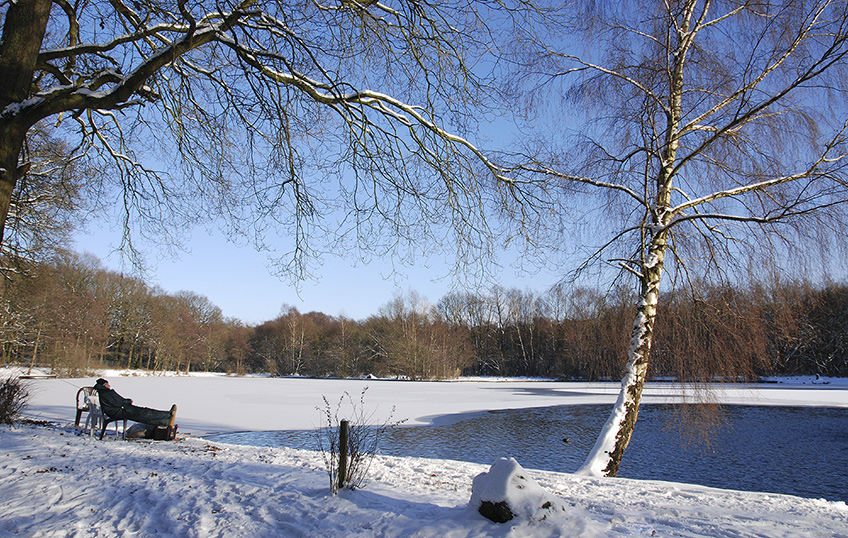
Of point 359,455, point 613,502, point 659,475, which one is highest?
point 359,455

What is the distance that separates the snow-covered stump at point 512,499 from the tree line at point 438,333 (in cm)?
202

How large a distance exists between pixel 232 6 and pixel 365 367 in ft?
167

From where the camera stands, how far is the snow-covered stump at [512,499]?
130 inches

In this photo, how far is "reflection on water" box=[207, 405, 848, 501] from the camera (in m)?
9.17

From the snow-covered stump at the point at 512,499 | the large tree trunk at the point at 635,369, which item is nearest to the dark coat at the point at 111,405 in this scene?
the snow-covered stump at the point at 512,499

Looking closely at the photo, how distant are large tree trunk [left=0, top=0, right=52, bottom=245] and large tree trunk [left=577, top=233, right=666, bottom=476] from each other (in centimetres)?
682

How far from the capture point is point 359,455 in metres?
4.55

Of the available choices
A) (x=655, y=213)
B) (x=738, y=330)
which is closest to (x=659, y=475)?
(x=738, y=330)

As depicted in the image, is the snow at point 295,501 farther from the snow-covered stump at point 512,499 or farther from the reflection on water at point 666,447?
the reflection on water at point 666,447

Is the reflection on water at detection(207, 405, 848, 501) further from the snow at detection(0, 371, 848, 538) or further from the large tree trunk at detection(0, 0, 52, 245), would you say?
the large tree trunk at detection(0, 0, 52, 245)

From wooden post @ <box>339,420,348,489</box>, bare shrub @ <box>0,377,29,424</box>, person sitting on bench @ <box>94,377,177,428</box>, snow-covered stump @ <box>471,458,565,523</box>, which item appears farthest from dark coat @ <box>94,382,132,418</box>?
snow-covered stump @ <box>471,458,565,523</box>

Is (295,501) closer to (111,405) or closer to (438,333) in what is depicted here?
(111,405)

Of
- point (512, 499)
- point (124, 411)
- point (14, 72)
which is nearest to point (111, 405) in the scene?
point (124, 411)

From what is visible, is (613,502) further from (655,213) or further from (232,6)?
(232,6)
